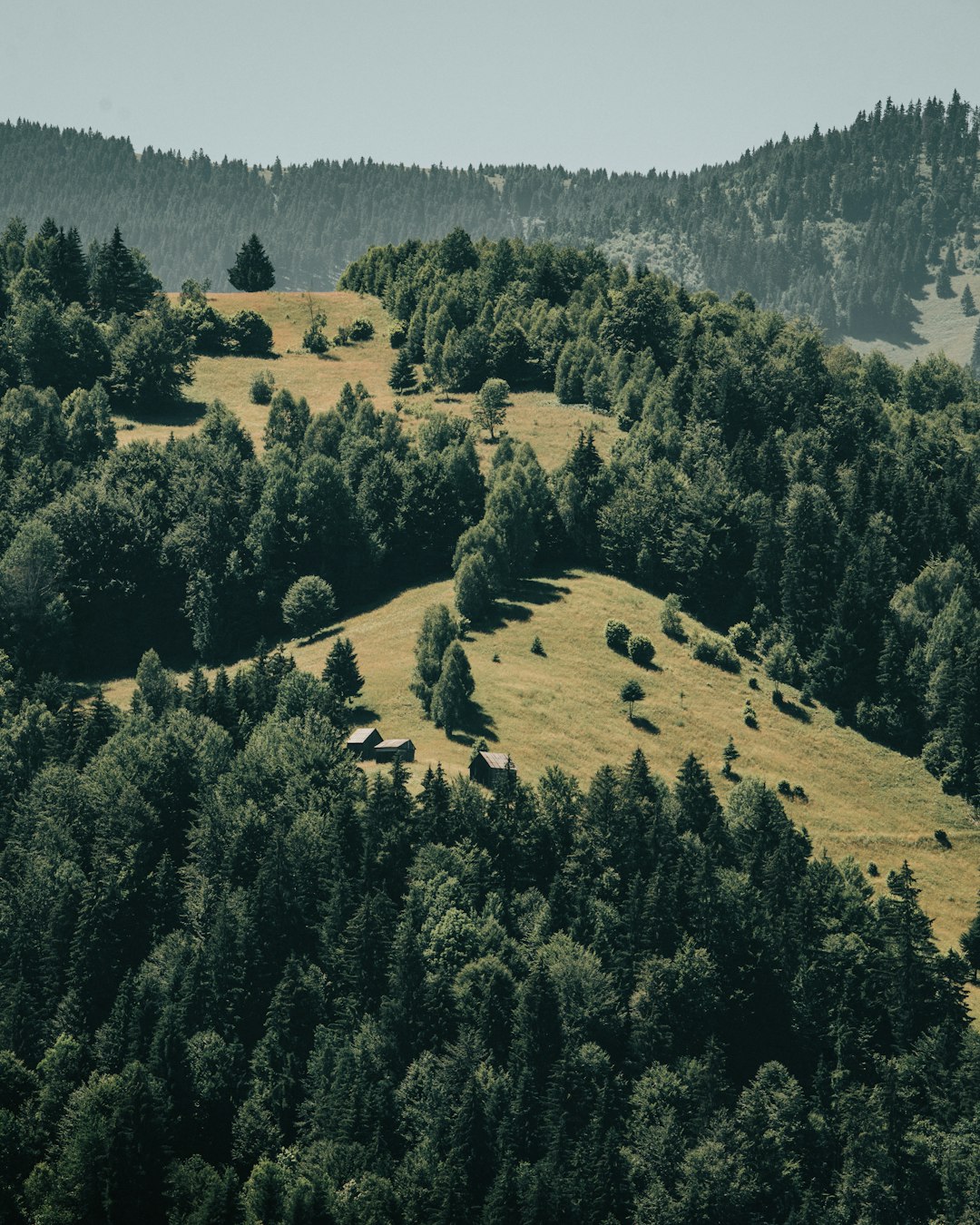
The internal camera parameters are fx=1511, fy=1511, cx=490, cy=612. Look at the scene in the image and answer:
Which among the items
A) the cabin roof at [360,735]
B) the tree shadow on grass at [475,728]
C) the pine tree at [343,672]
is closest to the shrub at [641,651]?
the tree shadow on grass at [475,728]

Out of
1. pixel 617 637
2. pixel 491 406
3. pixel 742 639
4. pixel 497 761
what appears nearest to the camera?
pixel 497 761

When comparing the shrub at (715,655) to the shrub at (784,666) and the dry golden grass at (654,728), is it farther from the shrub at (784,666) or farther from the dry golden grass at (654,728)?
the shrub at (784,666)

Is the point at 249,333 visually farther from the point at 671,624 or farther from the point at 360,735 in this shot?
the point at 360,735

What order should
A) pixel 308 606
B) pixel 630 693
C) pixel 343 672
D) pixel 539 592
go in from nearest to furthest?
pixel 343 672, pixel 630 693, pixel 308 606, pixel 539 592

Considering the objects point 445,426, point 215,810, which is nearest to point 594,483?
point 445,426

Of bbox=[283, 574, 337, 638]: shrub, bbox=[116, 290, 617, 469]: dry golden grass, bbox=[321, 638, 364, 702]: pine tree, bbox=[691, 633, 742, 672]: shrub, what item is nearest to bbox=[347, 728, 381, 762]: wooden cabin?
bbox=[321, 638, 364, 702]: pine tree

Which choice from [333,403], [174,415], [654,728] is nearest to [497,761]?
[654,728]
